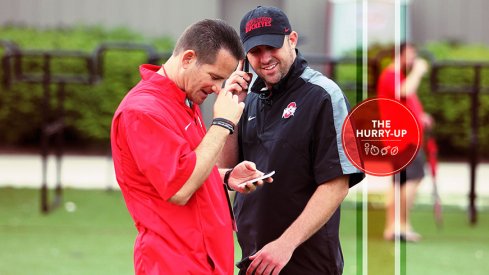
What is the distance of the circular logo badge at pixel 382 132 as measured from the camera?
140 inches

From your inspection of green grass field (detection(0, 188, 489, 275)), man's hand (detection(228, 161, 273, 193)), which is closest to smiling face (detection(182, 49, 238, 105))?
man's hand (detection(228, 161, 273, 193))

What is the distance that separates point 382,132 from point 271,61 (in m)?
0.47

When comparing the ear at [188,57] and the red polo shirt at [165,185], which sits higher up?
the ear at [188,57]

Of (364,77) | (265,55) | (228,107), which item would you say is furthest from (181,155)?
(364,77)

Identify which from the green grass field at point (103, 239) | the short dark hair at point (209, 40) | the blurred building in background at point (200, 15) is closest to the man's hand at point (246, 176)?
the short dark hair at point (209, 40)

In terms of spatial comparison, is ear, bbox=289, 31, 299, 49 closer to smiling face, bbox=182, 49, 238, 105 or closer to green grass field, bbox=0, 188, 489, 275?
smiling face, bbox=182, 49, 238, 105

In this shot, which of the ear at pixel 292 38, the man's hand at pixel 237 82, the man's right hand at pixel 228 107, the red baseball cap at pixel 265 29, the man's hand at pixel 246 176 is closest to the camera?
the man's right hand at pixel 228 107

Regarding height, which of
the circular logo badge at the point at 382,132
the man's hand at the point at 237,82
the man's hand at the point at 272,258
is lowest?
the man's hand at the point at 272,258

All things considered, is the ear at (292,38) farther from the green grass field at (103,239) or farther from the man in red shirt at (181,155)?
the green grass field at (103,239)

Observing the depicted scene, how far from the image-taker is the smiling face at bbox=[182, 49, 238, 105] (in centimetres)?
321

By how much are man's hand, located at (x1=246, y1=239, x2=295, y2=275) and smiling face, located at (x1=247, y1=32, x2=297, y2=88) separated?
1.98 ft

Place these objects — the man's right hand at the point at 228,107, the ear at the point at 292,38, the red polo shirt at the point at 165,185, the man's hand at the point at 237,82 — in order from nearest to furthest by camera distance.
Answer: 1. the red polo shirt at the point at 165,185
2. the man's right hand at the point at 228,107
3. the man's hand at the point at 237,82
4. the ear at the point at 292,38

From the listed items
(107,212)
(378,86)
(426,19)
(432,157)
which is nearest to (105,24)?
(426,19)

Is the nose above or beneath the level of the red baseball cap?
beneath
